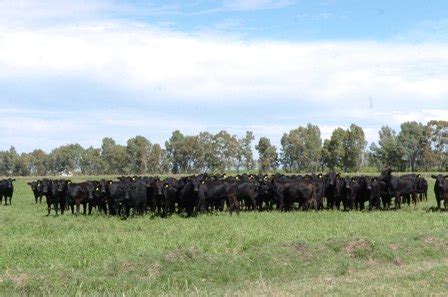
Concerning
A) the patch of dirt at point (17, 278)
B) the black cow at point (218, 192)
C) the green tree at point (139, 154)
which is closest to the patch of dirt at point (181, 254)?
the patch of dirt at point (17, 278)

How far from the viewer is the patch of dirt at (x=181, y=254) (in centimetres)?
1346

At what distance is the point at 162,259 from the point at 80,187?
49.5ft

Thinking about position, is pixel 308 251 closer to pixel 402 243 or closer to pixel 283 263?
pixel 283 263

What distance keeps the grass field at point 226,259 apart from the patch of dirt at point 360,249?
3 centimetres

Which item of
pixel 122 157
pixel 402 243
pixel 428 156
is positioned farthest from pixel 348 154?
pixel 402 243

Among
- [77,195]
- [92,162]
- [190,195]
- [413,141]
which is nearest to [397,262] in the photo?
[190,195]

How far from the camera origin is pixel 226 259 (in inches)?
542

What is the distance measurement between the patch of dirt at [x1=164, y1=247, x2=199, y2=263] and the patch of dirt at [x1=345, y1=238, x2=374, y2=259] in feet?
13.1

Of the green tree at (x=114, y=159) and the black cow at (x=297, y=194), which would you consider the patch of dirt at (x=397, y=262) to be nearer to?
the black cow at (x=297, y=194)

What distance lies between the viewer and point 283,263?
13.8m

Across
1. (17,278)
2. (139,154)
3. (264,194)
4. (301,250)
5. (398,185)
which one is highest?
(139,154)

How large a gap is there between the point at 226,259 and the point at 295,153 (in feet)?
371

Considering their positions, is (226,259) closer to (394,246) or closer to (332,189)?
(394,246)

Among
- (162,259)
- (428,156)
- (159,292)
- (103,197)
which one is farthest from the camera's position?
(428,156)
